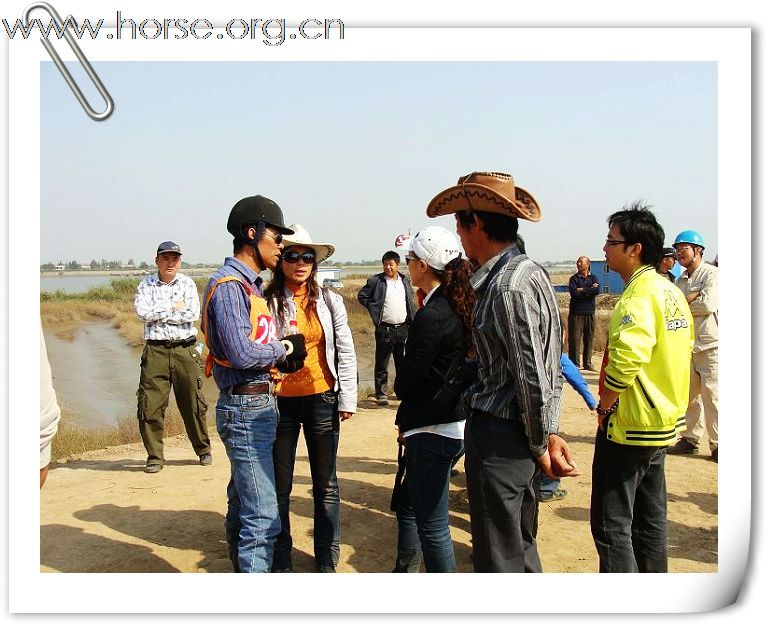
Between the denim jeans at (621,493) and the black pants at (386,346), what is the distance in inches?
204

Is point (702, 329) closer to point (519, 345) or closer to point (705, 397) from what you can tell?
point (705, 397)

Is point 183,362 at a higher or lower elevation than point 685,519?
higher

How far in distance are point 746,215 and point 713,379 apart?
9.57 feet

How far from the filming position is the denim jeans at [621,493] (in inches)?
117

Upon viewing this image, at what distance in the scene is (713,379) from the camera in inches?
224

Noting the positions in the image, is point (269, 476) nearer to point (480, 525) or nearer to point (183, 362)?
→ point (480, 525)

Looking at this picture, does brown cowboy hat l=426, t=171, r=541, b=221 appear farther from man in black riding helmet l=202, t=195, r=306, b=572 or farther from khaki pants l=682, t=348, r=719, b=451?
khaki pants l=682, t=348, r=719, b=451

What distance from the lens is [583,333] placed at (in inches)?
447

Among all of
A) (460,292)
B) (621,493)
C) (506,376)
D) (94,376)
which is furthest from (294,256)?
(94,376)

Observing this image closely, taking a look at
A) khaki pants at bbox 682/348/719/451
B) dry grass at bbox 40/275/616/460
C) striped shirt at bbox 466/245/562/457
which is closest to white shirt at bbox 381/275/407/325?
dry grass at bbox 40/275/616/460

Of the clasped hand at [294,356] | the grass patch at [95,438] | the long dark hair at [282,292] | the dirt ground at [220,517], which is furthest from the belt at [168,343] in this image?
the clasped hand at [294,356]

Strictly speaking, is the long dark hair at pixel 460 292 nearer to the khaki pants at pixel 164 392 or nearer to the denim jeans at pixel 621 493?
the denim jeans at pixel 621 493

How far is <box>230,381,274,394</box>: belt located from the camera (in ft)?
9.57
